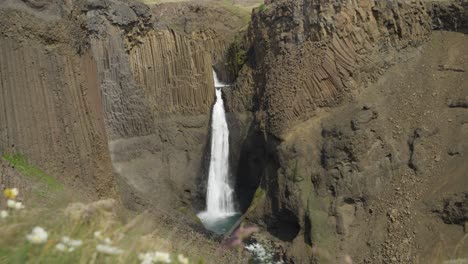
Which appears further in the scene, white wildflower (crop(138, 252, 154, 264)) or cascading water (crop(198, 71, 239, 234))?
cascading water (crop(198, 71, 239, 234))

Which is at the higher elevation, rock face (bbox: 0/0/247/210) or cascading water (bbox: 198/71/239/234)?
rock face (bbox: 0/0/247/210)

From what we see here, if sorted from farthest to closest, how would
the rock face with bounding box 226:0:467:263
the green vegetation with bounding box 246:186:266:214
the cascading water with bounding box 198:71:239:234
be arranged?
the cascading water with bounding box 198:71:239:234, the green vegetation with bounding box 246:186:266:214, the rock face with bounding box 226:0:467:263

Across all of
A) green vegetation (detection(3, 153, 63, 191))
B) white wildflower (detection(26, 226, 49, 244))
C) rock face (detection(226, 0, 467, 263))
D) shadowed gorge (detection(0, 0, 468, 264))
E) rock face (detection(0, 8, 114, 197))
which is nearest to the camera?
white wildflower (detection(26, 226, 49, 244))

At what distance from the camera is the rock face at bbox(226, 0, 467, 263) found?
18.3 m

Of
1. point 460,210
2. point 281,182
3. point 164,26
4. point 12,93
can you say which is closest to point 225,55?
point 164,26

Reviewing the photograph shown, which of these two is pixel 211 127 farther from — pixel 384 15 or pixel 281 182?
pixel 384 15

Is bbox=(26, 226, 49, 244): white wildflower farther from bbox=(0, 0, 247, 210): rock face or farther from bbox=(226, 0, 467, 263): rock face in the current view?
bbox=(226, 0, 467, 263): rock face

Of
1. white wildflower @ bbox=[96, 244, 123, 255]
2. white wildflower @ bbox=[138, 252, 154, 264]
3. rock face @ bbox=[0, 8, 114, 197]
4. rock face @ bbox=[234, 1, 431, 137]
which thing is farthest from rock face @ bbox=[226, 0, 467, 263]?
white wildflower @ bbox=[96, 244, 123, 255]

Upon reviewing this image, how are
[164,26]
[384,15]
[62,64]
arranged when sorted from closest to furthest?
[62,64], [384,15], [164,26]

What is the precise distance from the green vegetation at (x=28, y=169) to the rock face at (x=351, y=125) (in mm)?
9666

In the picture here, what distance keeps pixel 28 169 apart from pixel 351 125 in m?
12.1

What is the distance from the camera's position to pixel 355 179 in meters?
19.1

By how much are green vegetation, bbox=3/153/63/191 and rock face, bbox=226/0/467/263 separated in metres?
9.67

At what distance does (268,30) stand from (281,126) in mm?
5283
